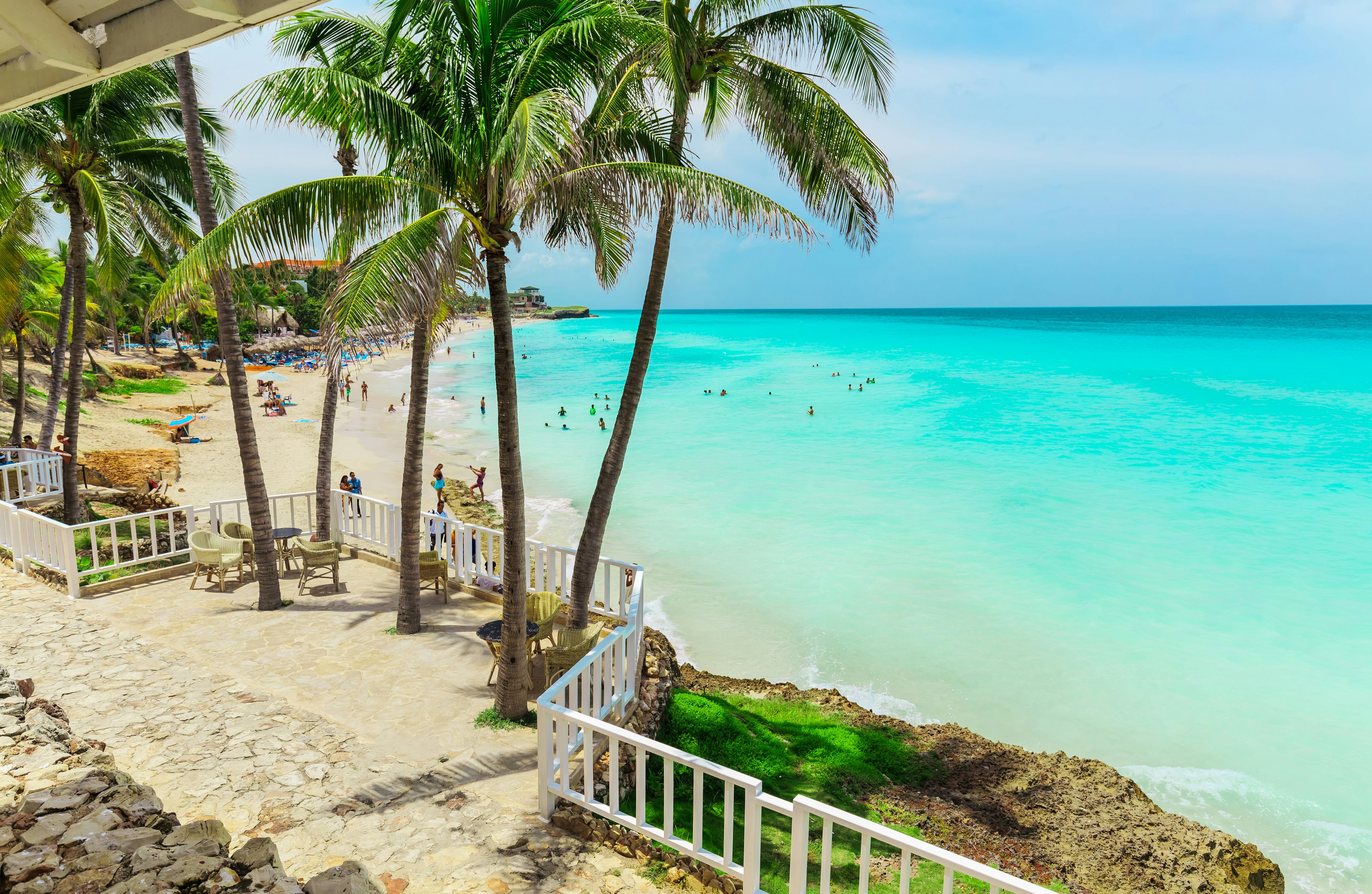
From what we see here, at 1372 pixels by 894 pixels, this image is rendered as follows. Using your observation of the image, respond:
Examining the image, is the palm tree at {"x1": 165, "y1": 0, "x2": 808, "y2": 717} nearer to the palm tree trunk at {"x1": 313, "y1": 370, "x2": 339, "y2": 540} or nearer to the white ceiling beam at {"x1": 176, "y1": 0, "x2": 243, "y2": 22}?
the white ceiling beam at {"x1": 176, "y1": 0, "x2": 243, "y2": 22}

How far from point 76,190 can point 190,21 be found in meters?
12.1

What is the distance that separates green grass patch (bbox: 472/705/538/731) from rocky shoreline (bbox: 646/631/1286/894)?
1.35 meters

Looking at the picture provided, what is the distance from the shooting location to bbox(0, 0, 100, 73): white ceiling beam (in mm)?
3346

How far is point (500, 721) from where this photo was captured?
6.93 meters

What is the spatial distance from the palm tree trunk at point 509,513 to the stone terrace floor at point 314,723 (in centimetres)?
43

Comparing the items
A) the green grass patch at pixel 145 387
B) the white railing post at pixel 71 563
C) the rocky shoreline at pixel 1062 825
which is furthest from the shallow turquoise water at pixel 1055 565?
the green grass patch at pixel 145 387

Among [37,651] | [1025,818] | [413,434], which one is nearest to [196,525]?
[37,651]

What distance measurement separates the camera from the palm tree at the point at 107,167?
11.4 metres

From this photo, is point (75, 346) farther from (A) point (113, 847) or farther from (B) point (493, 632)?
(A) point (113, 847)

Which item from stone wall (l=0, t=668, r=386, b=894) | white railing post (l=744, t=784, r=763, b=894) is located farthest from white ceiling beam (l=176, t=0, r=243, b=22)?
white railing post (l=744, t=784, r=763, b=894)

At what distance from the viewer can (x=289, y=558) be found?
1144 cm

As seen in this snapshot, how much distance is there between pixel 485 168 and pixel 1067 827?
29.1 ft

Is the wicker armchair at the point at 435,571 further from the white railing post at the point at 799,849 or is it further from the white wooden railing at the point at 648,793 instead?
the white railing post at the point at 799,849

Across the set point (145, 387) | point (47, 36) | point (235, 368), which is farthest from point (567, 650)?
point (145, 387)
